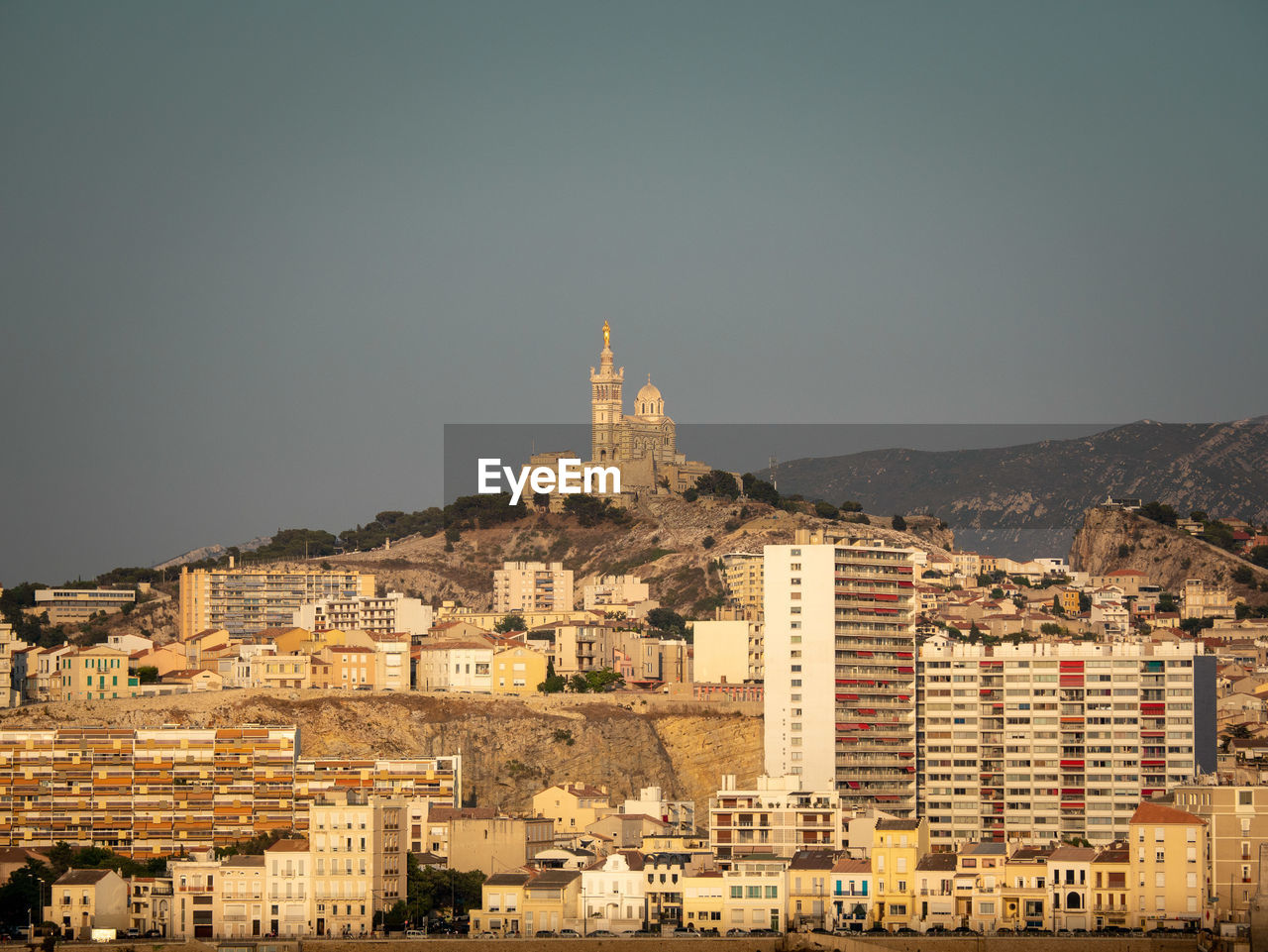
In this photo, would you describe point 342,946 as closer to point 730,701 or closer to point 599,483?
point 730,701

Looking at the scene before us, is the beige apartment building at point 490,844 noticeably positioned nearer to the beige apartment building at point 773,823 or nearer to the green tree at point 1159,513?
the beige apartment building at point 773,823

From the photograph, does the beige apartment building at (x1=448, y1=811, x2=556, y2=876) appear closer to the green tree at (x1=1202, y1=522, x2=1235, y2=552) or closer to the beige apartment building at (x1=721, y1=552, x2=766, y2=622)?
the beige apartment building at (x1=721, y1=552, x2=766, y2=622)

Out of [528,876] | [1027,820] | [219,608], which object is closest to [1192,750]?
[1027,820]

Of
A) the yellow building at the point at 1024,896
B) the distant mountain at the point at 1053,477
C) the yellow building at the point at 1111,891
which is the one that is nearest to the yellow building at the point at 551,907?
the yellow building at the point at 1024,896

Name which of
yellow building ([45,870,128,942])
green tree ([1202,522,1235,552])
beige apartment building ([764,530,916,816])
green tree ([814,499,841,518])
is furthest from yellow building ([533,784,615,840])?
green tree ([1202,522,1235,552])

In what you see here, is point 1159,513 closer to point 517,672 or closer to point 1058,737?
point 517,672
